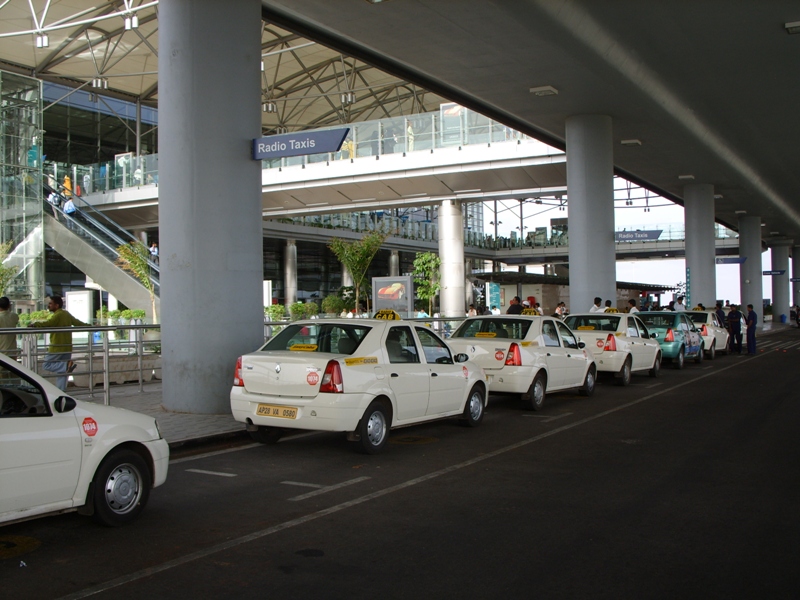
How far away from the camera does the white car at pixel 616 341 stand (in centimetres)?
1678

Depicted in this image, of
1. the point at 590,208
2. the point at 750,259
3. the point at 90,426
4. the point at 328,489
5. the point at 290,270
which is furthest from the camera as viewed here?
the point at 290,270

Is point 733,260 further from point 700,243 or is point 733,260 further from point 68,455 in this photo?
point 68,455

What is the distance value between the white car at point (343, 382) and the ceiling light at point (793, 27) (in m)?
11.3

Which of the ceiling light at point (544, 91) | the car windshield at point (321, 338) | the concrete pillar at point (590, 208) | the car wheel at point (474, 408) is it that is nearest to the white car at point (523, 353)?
the car wheel at point (474, 408)

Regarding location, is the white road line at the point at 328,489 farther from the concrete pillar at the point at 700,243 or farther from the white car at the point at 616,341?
the concrete pillar at the point at 700,243

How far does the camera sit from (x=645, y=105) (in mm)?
20953

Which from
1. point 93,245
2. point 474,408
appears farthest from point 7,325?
point 93,245

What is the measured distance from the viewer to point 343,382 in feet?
27.8

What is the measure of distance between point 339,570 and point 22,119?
26.7 metres

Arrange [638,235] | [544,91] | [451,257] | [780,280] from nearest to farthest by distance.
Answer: [544,91] < [638,235] < [451,257] < [780,280]

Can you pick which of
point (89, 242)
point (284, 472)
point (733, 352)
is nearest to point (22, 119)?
point (89, 242)

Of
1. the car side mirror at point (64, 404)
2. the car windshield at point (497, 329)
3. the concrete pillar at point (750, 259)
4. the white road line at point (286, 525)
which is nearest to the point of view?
the white road line at point (286, 525)

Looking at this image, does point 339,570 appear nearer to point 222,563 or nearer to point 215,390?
point 222,563

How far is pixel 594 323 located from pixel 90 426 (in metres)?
13.7
